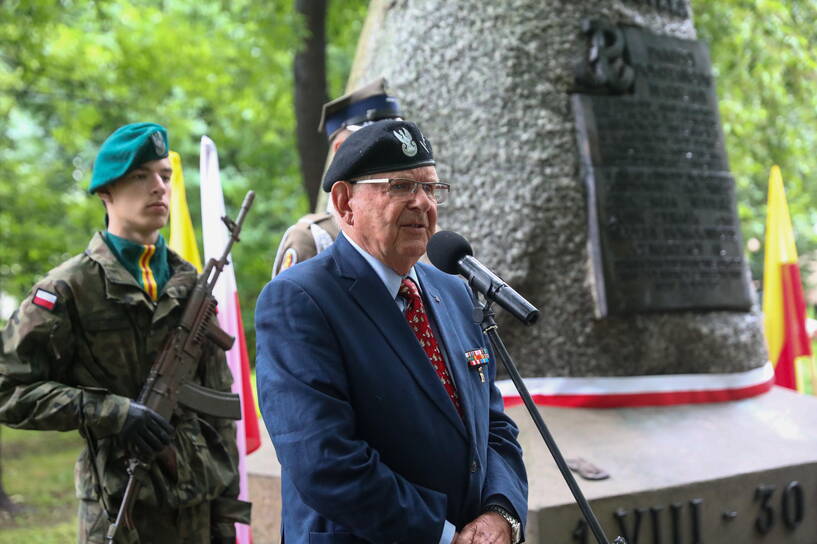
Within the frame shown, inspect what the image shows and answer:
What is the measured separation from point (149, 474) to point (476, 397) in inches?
51.0

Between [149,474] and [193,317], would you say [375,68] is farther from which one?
[149,474]

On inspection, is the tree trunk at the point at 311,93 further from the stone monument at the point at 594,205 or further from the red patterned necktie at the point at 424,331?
the red patterned necktie at the point at 424,331

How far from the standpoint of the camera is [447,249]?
2.27 meters

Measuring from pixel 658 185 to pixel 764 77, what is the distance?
522cm

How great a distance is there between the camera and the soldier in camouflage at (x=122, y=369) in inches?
112

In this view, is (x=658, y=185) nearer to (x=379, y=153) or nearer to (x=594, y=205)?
(x=594, y=205)

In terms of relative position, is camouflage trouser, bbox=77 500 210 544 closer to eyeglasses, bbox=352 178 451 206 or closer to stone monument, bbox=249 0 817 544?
stone monument, bbox=249 0 817 544

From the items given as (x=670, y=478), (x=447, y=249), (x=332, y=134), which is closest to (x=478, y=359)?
(x=447, y=249)

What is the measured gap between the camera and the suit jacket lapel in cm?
212

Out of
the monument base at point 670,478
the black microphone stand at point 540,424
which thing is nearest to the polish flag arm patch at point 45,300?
the black microphone stand at point 540,424

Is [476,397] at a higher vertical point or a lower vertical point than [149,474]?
higher

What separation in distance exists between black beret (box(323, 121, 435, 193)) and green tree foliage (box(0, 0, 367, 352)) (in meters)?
6.62

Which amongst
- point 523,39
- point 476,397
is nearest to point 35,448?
point 523,39

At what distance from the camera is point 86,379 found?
2.99 m
